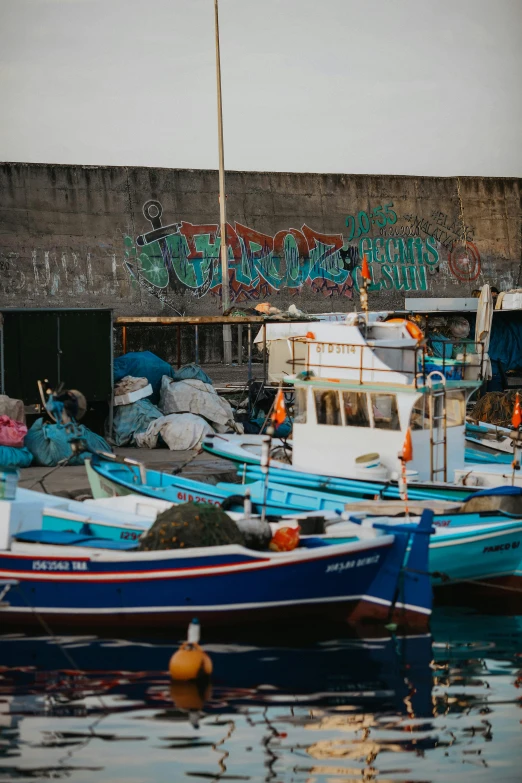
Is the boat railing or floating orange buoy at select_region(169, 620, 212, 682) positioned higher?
the boat railing

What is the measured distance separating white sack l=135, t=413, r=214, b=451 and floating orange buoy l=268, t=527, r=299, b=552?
876cm

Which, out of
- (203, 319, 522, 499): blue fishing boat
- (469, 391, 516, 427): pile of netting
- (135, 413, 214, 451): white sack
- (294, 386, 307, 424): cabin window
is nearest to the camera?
(203, 319, 522, 499): blue fishing boat

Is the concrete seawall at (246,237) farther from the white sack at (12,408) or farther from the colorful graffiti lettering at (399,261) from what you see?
the white sack at (12,408)

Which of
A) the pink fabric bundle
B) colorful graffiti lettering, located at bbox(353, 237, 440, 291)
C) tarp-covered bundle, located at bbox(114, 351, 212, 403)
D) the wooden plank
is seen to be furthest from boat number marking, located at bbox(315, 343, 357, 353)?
colorful graffiti lettering, located at bbox(353, 237, 440, 291)

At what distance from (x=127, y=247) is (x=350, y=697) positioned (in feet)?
79.6

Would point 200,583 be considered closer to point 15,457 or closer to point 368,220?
point 15,457

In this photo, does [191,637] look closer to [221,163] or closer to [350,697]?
[350,697]

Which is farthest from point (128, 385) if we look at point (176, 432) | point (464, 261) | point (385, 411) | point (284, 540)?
point (464, 261)

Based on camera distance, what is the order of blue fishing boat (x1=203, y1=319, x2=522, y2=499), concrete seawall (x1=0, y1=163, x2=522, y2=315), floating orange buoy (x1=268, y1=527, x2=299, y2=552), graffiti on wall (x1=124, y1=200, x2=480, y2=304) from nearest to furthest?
floating orange buoy (x1=268, y1=527, x2=299, y2=552) < blue fishing boat (x1=203, y1=319, x2=522, y2=499) < concrete seawall (x1=0, y1=163, x2=522, y2=315) < graffiti on wall (x1=124, y1=200, x2=480, y2=304)

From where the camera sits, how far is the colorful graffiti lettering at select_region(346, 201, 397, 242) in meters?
35.6

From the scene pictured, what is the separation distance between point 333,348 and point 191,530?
213 inches

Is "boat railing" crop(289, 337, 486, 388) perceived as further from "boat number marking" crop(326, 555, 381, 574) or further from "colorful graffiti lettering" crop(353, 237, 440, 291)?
"colorful graffiti lettering" crop(353, 237, 440, 291)

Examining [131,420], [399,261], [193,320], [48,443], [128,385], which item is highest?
[399,261]

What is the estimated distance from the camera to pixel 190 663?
380 inches
